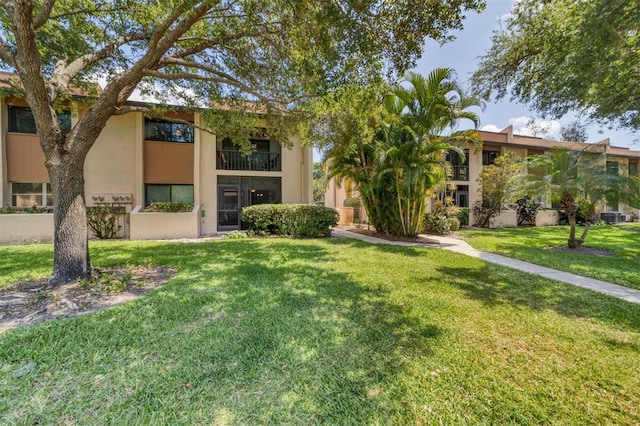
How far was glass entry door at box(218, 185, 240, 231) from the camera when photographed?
47.0 feet

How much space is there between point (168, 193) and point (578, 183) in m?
17.4

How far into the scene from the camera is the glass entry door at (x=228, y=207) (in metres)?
14.3

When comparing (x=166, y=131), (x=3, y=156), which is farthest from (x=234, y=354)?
(x=3, y=156)

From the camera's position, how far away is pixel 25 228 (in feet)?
33.9

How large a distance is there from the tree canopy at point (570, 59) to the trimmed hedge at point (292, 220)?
24.2 feet

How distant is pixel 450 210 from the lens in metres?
13.7

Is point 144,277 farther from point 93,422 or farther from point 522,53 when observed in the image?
point 522,53

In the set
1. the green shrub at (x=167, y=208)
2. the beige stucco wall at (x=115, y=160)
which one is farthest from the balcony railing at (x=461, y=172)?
the beige stucco wall at (x=115, y=160)

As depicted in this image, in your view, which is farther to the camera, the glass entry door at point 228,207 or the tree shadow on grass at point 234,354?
the glass entry door at point 228,207

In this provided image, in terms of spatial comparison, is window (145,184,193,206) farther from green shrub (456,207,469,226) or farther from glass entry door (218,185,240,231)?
green shrub (456,207,469,226)

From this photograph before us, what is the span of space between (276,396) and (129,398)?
1.28m

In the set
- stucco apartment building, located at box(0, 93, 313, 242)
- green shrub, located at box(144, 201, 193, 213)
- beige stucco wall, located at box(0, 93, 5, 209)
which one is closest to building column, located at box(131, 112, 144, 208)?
stucco apartment building, located at box(0, 93, 313, 242)

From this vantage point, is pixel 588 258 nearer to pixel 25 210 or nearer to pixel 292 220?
pixel 292 220

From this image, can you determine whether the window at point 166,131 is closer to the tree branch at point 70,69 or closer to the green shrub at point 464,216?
the tree branch at point 70,69
